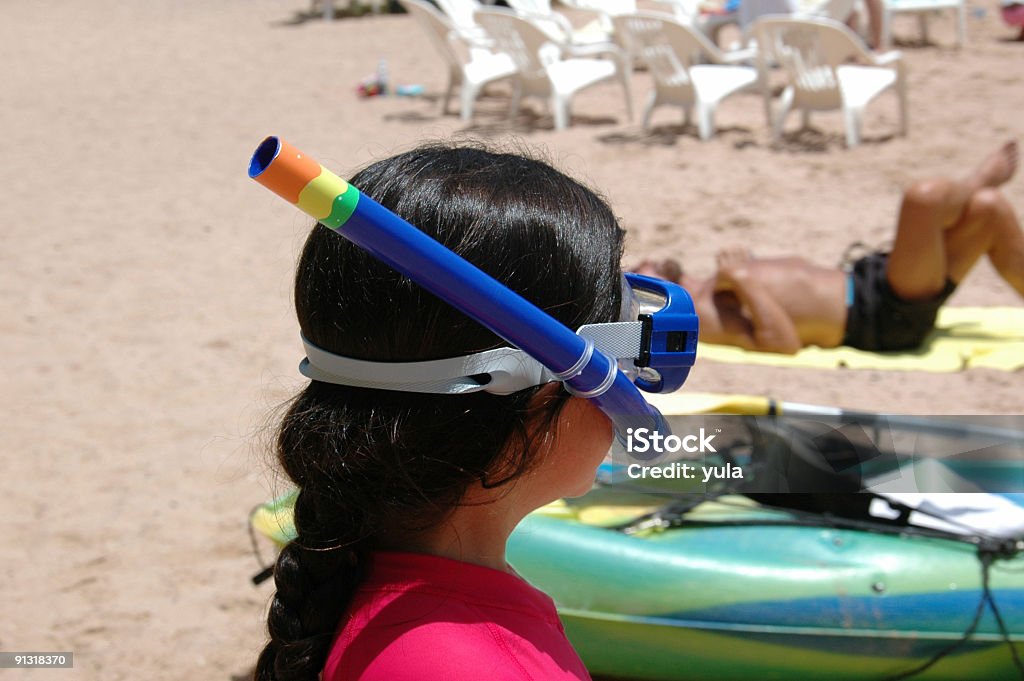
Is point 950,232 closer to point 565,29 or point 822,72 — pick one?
point 822,72

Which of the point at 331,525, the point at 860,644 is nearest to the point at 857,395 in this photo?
the point at 860,644

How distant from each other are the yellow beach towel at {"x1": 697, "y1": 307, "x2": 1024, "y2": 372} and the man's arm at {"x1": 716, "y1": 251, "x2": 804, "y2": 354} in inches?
1.9

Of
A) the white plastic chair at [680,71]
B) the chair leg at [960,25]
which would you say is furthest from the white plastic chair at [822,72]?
the chair leg at [960,25]

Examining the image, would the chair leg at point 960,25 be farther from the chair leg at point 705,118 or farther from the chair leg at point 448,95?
the chair leg at point 448,95

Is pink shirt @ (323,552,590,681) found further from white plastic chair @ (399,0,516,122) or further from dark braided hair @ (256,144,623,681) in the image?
white plastic chair @ (399,0,516,122)

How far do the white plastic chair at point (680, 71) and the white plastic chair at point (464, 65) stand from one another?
138 cm

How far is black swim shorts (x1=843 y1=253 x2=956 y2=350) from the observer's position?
4.83 m

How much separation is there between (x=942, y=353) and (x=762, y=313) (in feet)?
2.88

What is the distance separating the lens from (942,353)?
4.84 metres

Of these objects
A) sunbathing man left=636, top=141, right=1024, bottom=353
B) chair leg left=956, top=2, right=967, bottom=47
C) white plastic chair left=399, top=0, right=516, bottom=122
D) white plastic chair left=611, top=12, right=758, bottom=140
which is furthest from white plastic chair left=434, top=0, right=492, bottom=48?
sunbathing man left=636, top=141, right=1024, bottom=353

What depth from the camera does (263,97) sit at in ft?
32.9

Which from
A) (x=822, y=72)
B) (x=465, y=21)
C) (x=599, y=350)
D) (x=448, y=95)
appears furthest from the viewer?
(x=465, y=21)

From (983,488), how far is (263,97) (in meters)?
8.90

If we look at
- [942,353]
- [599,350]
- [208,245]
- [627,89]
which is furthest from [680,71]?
[599,350]
